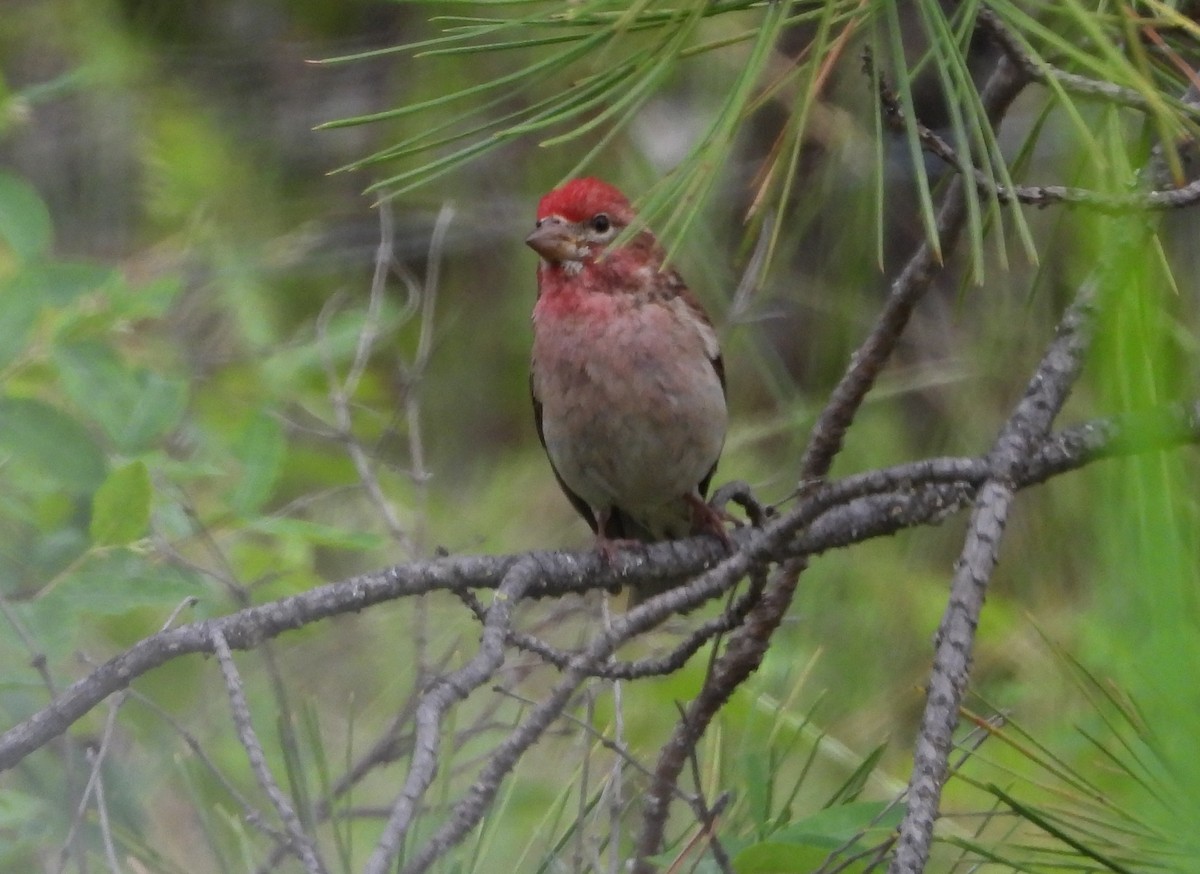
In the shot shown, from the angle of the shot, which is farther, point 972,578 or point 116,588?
point 116,588

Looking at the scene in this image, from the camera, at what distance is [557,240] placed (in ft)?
12.9

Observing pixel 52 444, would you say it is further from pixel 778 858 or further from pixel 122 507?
pixel 778 858

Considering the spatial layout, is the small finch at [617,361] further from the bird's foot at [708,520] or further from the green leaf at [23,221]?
the green leaf at [23,221]

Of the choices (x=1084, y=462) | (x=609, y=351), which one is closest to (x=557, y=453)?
(x=609, y=351)

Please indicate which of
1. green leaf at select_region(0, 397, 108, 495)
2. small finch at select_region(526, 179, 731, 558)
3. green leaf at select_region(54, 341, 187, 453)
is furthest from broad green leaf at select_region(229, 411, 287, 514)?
small finch at select_region(526, 179, 731, 558)

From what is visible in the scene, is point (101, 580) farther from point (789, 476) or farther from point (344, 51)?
point (344, 51)

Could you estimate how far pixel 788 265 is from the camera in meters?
4.05

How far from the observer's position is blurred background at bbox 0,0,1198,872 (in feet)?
9.05

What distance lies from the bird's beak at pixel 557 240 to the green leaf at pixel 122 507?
145 cm

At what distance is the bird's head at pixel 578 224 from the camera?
12.8 feet

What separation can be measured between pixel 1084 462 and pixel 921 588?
1125 mm

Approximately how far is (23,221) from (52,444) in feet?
1.74

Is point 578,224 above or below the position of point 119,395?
above

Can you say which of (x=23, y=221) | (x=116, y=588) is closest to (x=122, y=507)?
Answer: (x=116, y=588)
